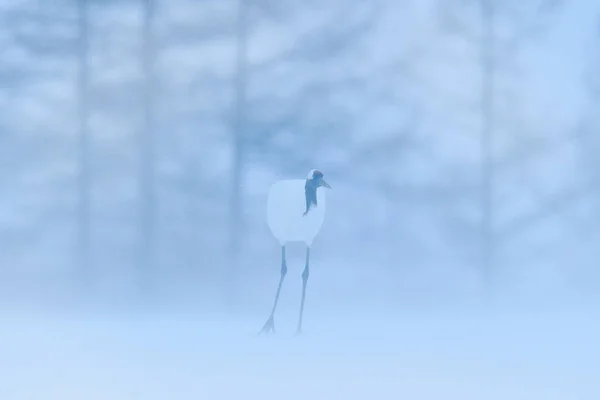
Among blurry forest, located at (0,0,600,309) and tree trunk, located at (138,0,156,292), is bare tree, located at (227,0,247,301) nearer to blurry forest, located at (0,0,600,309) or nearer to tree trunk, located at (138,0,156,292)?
blurry forest, located at (0,0,600,309)

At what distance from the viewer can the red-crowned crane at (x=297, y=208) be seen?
270 cm

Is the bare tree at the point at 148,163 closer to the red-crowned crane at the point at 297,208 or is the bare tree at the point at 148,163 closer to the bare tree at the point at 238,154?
the bare tree at the point at 238,154

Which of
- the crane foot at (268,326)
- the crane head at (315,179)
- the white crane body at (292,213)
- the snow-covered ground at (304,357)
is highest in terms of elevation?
the crane head at (315,179)

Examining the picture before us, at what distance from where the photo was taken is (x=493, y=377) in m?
2.13

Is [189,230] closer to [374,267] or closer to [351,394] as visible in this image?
[374,267]

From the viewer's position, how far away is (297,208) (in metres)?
2.70

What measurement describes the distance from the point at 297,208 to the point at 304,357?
63 centimetres

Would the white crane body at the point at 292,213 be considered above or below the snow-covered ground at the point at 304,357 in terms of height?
above

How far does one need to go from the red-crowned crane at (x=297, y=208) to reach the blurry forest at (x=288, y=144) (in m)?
0.38

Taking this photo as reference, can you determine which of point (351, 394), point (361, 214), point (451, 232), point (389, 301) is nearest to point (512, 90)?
point (451, 232)

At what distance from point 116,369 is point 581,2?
2.81 metres

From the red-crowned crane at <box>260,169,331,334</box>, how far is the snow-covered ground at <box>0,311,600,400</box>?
0.31 metres

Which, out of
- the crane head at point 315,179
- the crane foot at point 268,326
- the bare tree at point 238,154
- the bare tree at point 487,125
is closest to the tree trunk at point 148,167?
the bare tree at point 238,154

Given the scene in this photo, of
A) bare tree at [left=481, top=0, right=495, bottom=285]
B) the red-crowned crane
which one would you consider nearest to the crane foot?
the red-crowned crane
